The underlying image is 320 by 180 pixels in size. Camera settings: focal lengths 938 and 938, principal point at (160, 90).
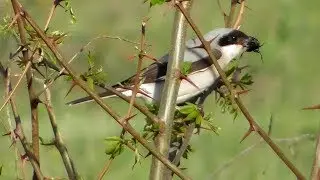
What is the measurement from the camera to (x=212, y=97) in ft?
26.0

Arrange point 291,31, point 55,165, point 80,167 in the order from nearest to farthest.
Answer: point 55,165 → point 80,167 → point 291,31

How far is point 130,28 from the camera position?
967 cm

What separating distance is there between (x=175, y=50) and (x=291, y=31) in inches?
285

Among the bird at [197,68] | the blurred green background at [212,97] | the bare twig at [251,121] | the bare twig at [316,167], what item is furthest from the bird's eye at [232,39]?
the bare twig at [316,167]

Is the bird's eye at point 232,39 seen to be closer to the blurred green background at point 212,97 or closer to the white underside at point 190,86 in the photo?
the white underside at point 190,86

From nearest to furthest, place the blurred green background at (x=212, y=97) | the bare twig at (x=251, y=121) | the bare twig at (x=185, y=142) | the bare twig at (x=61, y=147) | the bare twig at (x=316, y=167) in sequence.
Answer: the bare twig at (x=316, y=167), the bare twig at (x=251, y=121), the bare twig at (x=185, y=142), the bare twig at (x=61, y=147), the blurred green background at (x=212, y=97)

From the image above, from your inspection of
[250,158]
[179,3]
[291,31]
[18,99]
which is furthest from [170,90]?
[291,31]

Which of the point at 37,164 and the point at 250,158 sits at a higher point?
the point at 37,164

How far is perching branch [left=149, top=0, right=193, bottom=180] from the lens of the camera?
2201 mm

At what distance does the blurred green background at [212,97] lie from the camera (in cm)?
668

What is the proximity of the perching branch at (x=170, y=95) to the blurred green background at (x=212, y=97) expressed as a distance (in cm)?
286

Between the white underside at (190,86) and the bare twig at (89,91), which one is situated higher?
the bare twig at (89,91)

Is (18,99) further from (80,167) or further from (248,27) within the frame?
(248,27)

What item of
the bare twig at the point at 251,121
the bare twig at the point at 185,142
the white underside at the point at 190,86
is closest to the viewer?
the bare twig at the point at 251,121
